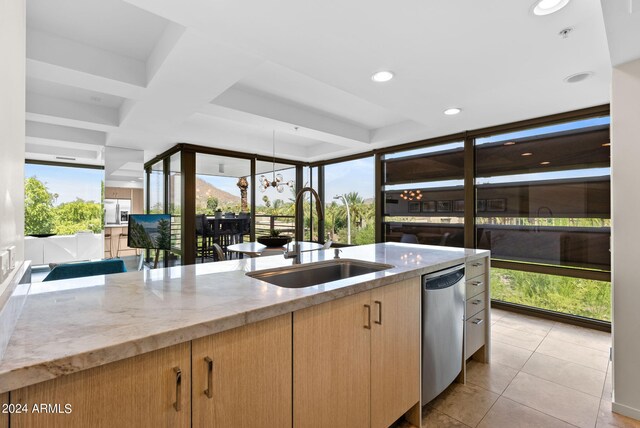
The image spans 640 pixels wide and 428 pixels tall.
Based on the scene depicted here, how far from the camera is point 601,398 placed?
2055mm

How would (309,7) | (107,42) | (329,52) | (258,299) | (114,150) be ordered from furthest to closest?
1. (114,150)
2. (107,42)
3. (329,52)
4. (309,7)
5. (258,299)

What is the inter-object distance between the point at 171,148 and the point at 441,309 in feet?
17.0

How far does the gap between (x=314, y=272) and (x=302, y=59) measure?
1507mm

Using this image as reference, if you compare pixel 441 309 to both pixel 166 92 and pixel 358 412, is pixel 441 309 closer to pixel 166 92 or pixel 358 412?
pixel 358 412

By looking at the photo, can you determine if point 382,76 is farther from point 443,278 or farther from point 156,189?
point 156,189

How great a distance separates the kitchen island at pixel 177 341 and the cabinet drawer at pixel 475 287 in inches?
42.6

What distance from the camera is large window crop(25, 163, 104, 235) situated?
603 cm

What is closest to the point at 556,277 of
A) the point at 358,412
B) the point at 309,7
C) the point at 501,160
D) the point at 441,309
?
the point at 501,160

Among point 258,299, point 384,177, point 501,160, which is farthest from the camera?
point 384,177

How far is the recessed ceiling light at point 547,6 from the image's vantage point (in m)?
1.59

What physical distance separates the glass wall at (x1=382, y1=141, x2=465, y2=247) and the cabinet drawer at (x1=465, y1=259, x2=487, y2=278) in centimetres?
186

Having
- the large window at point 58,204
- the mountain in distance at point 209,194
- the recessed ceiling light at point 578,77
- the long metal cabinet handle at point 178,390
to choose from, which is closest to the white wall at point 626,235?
the recessed ceiling light at point 578,77

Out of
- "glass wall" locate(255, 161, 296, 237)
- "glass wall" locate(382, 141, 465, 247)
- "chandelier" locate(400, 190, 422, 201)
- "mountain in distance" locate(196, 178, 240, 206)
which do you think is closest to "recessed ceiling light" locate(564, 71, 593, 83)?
"glass wall" locate(382, 141, 465, 247)

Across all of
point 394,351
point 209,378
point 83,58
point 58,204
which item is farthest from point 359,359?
point 58,204
